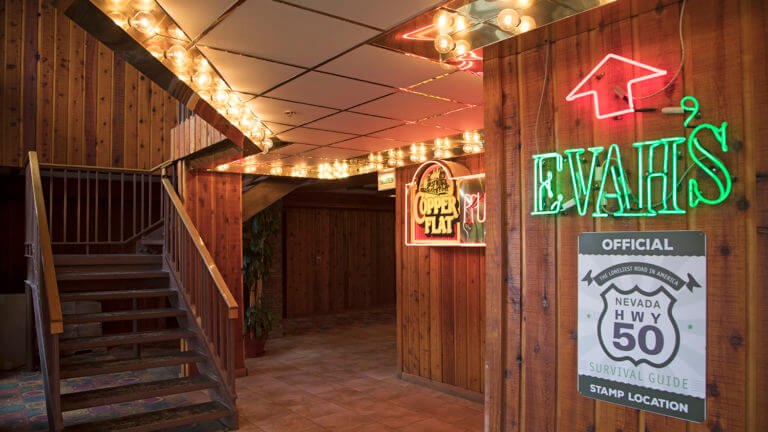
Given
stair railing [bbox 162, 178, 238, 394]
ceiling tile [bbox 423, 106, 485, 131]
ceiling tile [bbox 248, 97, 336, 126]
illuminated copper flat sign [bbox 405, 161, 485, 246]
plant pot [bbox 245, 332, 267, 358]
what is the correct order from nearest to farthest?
ceiling tile [bbox 248, 97, 336, 126], ceiling tile [bbox 423, 106, 485, 131], stair railing [bbox 162, 178, 238, 394], illuminated copper flat sign [bbox 405, 161, 485, 246], plant pot [bbox 245, 332, 267, 358]

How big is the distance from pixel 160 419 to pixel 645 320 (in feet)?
12.7

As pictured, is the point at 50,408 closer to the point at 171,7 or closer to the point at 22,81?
the point at 171,7

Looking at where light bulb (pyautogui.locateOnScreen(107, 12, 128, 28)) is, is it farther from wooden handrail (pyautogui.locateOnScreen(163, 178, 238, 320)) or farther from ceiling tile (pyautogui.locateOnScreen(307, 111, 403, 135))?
wooden handrail (pyautogui.locateOnScreen(163, 178, 238, 320))

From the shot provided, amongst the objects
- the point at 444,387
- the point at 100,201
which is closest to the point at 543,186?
the point at 444,387

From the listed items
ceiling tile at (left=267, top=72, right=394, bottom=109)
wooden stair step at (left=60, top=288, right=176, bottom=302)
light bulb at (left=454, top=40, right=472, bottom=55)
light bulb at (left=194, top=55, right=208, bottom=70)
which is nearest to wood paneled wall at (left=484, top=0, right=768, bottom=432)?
light bulb at (left=454, top=40, right=472, bottom=55)

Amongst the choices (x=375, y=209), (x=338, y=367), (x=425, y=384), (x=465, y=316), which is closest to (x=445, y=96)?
(x=465, y=316)

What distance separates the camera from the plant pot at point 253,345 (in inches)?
289

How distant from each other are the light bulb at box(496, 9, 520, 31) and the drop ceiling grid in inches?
11.2

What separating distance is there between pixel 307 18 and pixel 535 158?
1.31 metres

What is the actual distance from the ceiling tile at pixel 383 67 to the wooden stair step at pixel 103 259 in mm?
4128

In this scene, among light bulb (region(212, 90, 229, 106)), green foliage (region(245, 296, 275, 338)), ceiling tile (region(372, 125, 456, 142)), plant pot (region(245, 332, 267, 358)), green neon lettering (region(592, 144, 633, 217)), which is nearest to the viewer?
green neon lettering (region(592, 144, 633, 217))

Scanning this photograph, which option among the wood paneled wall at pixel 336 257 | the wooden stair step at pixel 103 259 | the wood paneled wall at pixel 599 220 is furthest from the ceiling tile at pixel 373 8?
the wood paneled wall at pixel 336 257

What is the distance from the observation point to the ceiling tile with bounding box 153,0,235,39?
232 cm

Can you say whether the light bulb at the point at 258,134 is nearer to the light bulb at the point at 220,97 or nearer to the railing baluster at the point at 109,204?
the light bulb at the point at 220,97
